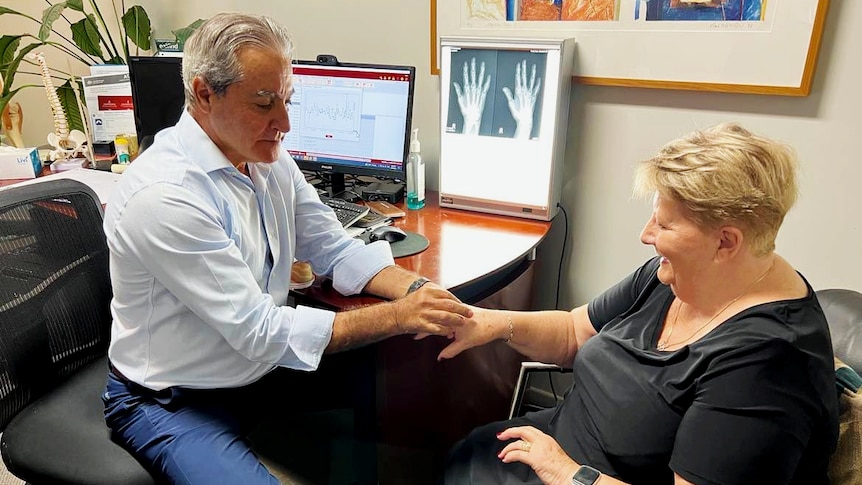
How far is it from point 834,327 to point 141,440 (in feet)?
Result: 4.76

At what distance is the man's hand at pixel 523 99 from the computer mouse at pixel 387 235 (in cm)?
47

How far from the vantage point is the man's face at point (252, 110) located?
121cm

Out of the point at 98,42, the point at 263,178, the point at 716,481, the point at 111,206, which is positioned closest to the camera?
the point at 716,481

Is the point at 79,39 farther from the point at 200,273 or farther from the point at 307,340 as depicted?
the point at 307,340

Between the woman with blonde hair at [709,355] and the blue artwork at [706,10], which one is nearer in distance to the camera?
the woman with blonde hair at [709,355]

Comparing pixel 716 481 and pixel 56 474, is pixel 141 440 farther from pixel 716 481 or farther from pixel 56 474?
pixel 716 481

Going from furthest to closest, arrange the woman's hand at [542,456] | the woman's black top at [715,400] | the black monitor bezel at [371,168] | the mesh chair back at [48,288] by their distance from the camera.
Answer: the black monitor bezel at [371,168]
the mesh chair back at [48,288]
the woman's hand at [542,456]
the woman's black top at [715,400]

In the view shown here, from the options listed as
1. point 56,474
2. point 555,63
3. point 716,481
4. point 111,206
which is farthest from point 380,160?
point 716,481

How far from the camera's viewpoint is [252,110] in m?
1.25

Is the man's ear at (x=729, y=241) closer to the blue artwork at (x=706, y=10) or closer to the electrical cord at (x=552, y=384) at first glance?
the blue artwork at (x=706, y=10)

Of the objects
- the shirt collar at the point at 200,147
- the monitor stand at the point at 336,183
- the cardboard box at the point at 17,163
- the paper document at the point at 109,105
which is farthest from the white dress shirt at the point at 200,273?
the paper document at the point at 109,105

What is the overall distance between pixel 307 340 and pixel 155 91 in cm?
144

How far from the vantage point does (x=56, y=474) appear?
126cm

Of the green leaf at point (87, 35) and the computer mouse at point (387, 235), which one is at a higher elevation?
the green leaf at point (87, 35)
